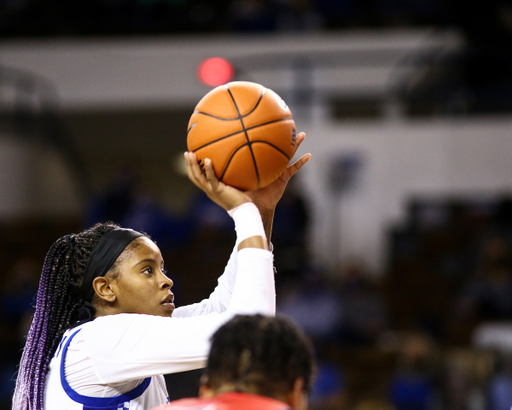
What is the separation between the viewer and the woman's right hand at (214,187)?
2.09 m

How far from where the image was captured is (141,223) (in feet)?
24.2

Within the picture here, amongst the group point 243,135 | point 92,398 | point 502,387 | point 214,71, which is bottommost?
point 502,387

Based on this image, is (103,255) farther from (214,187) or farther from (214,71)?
(214,71)

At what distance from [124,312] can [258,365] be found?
85 cm

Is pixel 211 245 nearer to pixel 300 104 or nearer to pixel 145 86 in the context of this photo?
pixel 300 104

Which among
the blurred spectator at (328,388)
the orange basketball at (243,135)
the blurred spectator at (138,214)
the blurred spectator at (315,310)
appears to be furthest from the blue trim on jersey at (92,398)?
the blurred spectator at (138,214)

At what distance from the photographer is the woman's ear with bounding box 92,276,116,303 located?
2102mm

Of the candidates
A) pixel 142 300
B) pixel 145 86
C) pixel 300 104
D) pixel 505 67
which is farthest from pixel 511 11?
pixel 142 300

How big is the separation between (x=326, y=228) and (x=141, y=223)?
82.9 inches

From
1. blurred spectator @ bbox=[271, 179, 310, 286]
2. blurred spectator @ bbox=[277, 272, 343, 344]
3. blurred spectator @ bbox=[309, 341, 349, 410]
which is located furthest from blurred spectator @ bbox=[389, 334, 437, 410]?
blurred spectator @ bbox=[271, 179, 310, 286]

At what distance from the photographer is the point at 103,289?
6.92 ft

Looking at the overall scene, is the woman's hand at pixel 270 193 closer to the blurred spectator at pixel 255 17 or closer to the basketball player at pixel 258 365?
the basketball player at pixel 258 365

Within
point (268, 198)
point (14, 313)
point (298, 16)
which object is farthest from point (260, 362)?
point (298, 16)

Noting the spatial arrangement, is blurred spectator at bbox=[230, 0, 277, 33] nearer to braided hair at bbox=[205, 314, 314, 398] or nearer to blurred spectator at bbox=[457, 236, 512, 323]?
blurred spectator at bbox=[457, 236, 512, 323]
